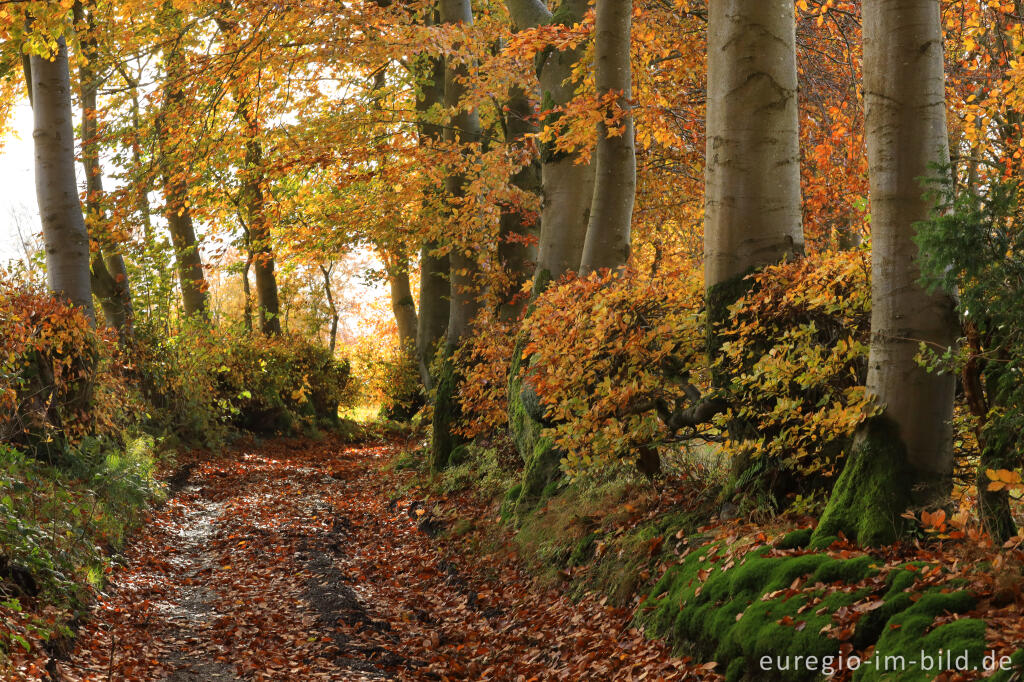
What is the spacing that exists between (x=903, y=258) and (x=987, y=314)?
673 millimetres

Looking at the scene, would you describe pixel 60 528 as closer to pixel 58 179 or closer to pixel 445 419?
pixel 58 179

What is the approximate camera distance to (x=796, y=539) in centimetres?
502

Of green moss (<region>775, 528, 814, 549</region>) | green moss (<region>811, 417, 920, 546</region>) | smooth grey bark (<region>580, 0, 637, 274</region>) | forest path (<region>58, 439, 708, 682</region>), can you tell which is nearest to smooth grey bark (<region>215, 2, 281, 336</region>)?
forest path (<region>58, 439, 708, 682</region>)

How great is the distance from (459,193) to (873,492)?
1011 centimetres

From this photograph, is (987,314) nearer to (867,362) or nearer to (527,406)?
(867,362)

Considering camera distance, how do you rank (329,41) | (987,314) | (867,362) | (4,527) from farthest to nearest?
(329,41) → (4,527) → (867,362) → (987,314)

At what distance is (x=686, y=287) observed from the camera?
7.02 m

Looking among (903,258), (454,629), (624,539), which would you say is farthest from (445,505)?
(903,258)

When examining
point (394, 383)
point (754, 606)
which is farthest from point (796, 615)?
point (394, 383)

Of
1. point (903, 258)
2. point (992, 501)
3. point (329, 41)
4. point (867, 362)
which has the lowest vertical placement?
point (992, 501)

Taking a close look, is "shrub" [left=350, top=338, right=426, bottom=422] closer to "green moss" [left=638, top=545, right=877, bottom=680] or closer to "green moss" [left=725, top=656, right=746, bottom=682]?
"green moss" [left=638, top=545, right=877, bottom=680]

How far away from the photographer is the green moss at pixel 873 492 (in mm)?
4613

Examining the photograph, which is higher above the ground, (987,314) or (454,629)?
(987,314)

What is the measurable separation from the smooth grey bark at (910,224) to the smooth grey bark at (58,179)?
31.6 ft
